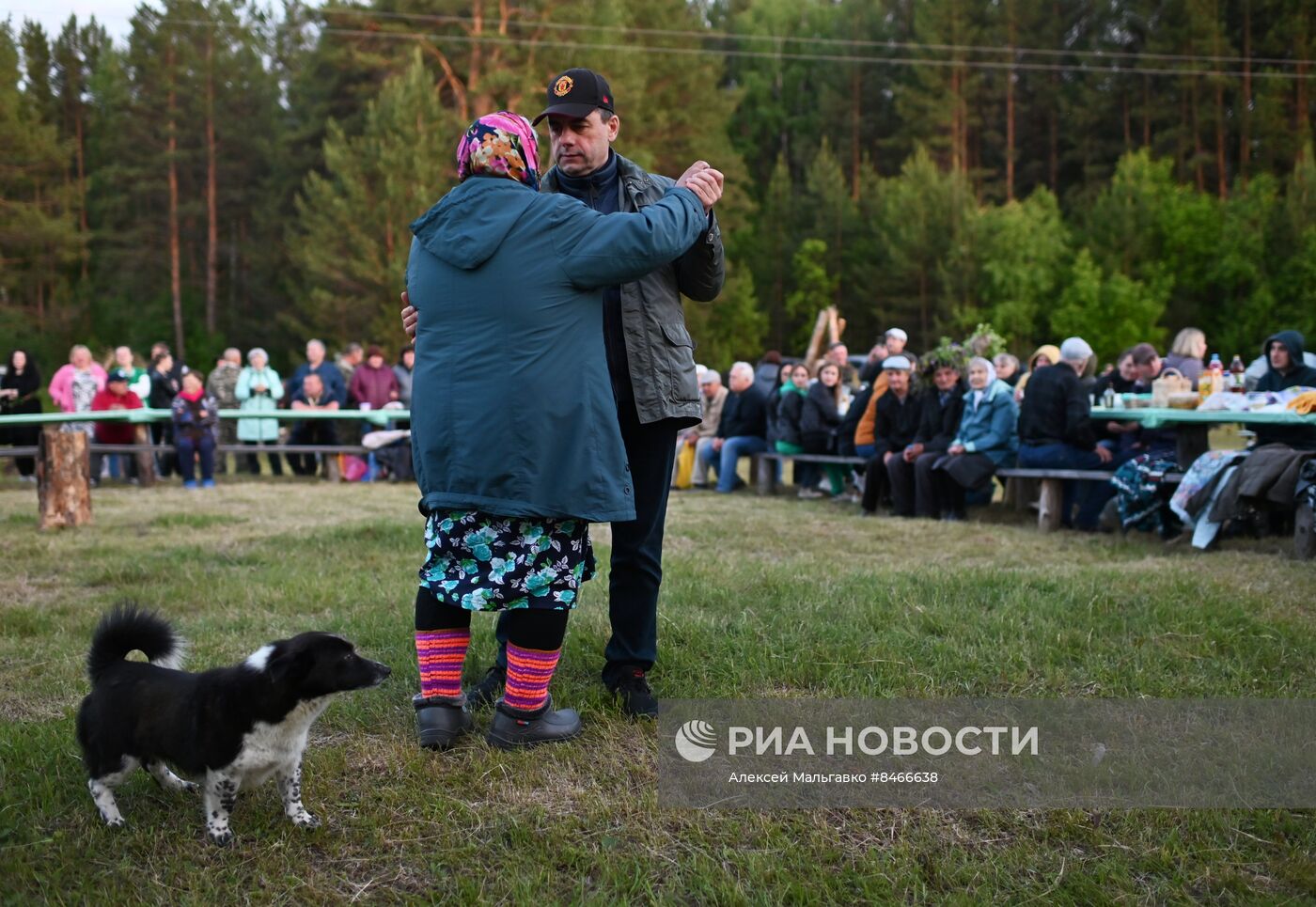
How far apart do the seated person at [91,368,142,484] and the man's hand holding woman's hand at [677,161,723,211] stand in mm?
13315

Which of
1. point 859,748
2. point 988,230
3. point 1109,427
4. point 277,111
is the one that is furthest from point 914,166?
point 859,748

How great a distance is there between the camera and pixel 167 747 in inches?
117

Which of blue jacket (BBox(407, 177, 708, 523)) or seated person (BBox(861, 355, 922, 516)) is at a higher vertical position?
blue jacket (BBox(407, 177, 708, 523))

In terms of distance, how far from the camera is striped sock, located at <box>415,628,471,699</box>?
360 cm

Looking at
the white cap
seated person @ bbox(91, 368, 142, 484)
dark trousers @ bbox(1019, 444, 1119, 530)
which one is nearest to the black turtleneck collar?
dark trousers @ bbox(1019, 444, 1119, 530)

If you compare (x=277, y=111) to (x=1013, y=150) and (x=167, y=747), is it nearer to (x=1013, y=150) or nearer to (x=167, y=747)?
(x=1013, y=150)

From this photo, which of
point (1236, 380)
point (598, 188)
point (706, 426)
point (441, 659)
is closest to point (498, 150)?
point (598, 188)

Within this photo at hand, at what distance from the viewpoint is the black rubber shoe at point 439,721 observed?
357 cm

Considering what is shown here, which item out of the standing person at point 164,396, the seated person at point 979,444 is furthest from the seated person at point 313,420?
the seated person at point 979,444

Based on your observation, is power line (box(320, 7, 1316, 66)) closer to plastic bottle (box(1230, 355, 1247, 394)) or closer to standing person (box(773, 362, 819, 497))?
standing person (box(773, 362, 819, 497))

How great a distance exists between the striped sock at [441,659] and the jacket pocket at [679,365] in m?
0.98

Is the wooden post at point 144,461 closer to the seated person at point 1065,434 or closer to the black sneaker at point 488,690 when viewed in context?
the seated person at point 1065,434

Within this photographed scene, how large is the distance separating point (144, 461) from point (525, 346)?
1271cm

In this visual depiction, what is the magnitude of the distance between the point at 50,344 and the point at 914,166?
28.3 metres
